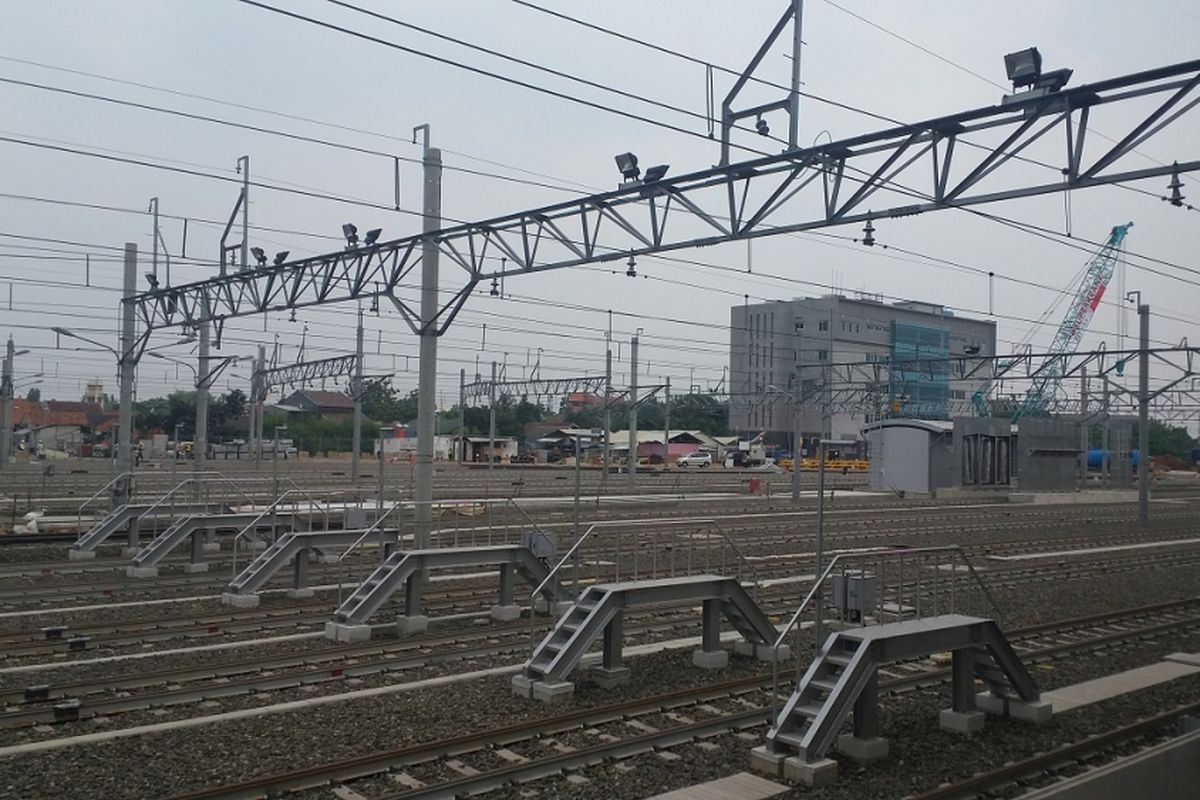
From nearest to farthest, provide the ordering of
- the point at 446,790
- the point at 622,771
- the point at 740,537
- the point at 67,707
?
the point at 446,790 < the point at 622,771 < the point at 67,707 < the point at 740,537

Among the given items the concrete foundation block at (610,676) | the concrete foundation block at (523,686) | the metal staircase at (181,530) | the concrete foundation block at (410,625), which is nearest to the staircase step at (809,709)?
the concrete foundation block at (610,676)

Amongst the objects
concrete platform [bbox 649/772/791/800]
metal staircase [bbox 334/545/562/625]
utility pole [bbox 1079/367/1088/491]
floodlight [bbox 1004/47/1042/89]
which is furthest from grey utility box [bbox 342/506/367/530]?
utility pole [bbox 1079/367/1088/491]

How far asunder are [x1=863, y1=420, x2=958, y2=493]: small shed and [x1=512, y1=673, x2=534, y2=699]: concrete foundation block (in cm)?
2950

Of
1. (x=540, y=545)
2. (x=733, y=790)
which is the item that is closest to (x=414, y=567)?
(x=540, y=545)

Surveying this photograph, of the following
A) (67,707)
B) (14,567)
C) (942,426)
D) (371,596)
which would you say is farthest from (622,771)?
(942,426)

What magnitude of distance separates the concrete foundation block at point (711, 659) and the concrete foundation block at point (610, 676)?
3.98 ft

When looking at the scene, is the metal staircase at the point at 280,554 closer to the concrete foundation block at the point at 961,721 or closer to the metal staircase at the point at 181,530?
the metal staircase at the point at 181,530

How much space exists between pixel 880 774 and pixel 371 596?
23.1 feet

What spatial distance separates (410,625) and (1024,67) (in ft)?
32.6

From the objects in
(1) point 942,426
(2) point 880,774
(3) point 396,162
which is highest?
(3) point 396,162

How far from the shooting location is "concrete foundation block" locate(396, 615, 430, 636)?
44.2ft

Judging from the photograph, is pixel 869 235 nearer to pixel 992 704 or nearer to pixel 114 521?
pixel 992 704

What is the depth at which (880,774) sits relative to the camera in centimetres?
805

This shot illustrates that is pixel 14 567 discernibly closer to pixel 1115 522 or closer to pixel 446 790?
pixel 446 790
